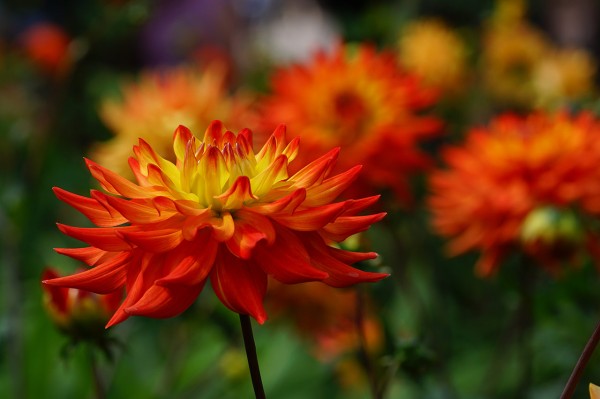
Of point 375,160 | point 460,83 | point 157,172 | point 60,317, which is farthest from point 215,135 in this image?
point 460,83

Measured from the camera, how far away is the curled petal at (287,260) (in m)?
0.42

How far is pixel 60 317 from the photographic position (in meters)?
0.66

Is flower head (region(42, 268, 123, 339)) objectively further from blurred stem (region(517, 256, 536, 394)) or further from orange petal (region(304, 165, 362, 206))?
blurred stem (region(517, 256, 536, 394))

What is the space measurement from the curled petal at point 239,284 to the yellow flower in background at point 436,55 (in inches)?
54.9

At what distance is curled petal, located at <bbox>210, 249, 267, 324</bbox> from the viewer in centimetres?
42

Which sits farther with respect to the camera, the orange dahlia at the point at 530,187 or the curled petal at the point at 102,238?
the orange dahlia at the point at 530,187

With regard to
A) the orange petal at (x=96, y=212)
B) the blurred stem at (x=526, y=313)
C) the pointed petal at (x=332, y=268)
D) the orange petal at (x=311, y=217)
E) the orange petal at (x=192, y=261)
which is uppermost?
the orange petal at (x=96, y=212)

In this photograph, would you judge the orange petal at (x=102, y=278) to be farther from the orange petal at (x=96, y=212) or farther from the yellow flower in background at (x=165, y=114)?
the yellow flower in background at (x=165, y=114)

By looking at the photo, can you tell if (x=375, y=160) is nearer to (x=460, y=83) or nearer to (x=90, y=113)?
(x=460, y=83)

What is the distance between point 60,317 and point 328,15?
2.36 metres

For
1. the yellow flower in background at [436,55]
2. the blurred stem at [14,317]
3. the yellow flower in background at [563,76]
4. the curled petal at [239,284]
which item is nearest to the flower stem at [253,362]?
the curled petal at [239,284]

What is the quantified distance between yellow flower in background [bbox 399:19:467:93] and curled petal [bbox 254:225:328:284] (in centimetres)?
138

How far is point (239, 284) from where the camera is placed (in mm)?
433

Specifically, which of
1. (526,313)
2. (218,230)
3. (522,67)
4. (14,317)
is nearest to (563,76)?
(522,67)
